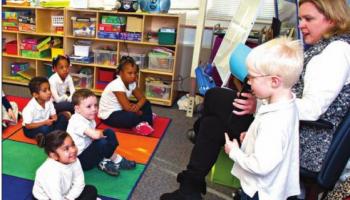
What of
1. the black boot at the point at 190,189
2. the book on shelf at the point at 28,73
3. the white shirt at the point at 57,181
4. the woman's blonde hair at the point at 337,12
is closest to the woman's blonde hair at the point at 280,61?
the woman's blonde hair at the point at 337,12

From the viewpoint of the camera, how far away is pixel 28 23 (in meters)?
3.46

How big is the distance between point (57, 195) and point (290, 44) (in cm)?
116

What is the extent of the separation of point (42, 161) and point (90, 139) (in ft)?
1.23

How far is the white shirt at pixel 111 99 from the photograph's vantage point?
254 centimetres

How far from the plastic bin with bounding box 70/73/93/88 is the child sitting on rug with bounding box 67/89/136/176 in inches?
61.1

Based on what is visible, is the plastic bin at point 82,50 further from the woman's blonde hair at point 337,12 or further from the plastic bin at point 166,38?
the woman's blonde hair at point 337,12

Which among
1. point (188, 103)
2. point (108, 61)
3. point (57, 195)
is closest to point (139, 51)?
point (108, 61)

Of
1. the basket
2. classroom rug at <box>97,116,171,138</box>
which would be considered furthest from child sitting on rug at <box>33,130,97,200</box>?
the basket

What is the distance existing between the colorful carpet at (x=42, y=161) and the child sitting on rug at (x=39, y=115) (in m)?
0.11

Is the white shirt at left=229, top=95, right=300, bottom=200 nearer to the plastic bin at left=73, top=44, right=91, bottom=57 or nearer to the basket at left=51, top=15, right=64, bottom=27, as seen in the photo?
the plastic bin at left=73, top=44, right=91, bottom=57

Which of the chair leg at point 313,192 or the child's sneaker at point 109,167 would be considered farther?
the child's sneaker at point 109,167

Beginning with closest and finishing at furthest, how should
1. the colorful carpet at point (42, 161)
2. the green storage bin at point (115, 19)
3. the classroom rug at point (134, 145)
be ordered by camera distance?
the colorful carpet at point (42, 161) < the classroom rug at point (134, 145) < the green storage bin at point (115, 19)

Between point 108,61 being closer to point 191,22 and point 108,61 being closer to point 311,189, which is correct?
point 191,22

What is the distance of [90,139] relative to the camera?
1.91 meters
